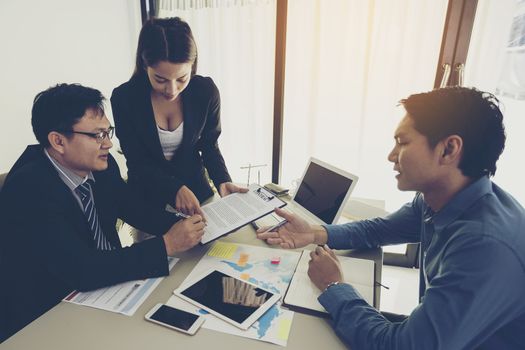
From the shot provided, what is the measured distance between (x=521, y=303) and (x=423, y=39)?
2.01 m

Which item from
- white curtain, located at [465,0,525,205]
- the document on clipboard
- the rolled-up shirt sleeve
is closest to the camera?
the rolled-up shirt sleeve

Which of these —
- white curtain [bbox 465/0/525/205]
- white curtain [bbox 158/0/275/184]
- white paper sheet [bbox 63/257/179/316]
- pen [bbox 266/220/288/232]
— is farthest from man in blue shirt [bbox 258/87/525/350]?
white curtain [bbox 158/0/275/184]

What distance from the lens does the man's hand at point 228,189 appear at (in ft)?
5.15

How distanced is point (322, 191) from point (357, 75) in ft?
4.29

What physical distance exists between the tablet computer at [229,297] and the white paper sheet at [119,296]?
100 mm

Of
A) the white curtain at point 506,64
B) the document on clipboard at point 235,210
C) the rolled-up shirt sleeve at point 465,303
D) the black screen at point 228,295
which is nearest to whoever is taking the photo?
the rolled-up shirt sleeve at point 465,303

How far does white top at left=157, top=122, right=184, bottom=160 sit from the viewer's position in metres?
1.64

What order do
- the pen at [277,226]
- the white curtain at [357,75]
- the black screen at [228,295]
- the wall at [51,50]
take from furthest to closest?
the white curtain at [357,75] < the wall at [51,50] < the pen at [277,226] < the black screen at [228,295]

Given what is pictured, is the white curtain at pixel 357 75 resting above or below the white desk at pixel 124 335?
above

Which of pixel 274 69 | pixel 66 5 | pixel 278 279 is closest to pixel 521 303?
pixel 278 279

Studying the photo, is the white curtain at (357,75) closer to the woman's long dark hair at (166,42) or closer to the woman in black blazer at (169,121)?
the woman in black blazer at (169,121)

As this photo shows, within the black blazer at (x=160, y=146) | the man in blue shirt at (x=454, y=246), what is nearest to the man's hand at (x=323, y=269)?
the man in blue shirt at (x=454, y=246)

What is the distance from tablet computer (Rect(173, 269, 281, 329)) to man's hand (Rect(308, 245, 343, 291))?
136 mm

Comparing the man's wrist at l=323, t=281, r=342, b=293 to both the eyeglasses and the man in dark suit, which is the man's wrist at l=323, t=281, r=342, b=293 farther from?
the eyeglasses
